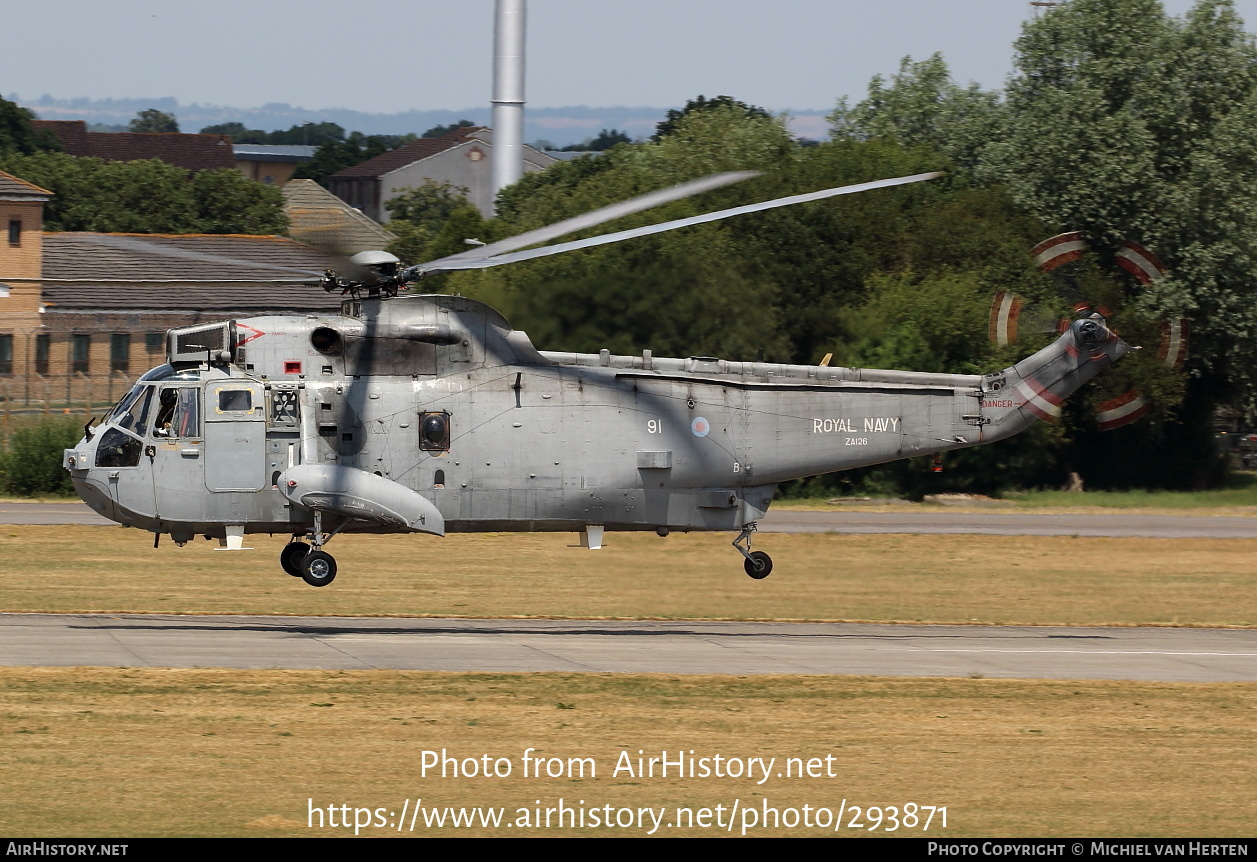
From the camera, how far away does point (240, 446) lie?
2370 cm

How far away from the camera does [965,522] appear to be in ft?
153

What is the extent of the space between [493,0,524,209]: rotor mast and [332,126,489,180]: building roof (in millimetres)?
91920

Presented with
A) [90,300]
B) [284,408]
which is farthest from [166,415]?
[90,300]

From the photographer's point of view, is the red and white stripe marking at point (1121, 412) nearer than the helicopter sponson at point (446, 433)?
No

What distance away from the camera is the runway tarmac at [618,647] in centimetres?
2244

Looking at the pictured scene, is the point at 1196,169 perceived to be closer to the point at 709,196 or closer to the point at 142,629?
the point at 709,196

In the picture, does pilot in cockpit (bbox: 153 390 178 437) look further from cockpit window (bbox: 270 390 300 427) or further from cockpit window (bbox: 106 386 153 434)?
cockpit window (bbox: 270 390 300 427)

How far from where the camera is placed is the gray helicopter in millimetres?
23656

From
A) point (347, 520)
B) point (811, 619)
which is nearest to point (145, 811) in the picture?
point (347, 520)

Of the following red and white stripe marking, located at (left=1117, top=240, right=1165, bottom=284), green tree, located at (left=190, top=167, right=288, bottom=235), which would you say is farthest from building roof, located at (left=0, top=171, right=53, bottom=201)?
red and white stripe marking, located at (left=1117, top=240, right=1165, bottom=284)

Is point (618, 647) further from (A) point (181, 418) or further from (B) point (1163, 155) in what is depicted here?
(B) point (1163, 155)

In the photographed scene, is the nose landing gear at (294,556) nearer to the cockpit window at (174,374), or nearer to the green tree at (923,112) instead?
the cockpit window at (174,374)

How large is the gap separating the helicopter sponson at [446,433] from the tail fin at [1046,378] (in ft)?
3.16

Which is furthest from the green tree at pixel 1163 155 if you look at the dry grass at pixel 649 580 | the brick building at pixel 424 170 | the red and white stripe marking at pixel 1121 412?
the brick building at pixel 424 170
